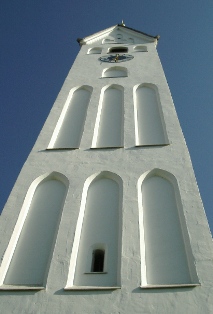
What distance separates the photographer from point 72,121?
10148mm

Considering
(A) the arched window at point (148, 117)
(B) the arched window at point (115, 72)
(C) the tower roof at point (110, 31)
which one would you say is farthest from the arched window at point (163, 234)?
(C) the tower roof at point (110, 31)

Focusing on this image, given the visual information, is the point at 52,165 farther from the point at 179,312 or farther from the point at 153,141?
the point at 179,312

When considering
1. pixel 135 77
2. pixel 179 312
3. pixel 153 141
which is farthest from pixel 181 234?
pixel 135 77

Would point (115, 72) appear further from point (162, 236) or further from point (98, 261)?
point (98, 261)

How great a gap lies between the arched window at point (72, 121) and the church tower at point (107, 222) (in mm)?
49

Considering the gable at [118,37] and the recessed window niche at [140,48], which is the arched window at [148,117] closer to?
the recessed window niche at [140,48]

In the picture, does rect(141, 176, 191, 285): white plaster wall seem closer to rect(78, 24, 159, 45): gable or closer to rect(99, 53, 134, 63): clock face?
rect(99, 53, 134, 63): clock face

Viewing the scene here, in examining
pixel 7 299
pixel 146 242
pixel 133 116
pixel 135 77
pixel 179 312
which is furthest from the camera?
pixel 135 77

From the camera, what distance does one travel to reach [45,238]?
6051mm

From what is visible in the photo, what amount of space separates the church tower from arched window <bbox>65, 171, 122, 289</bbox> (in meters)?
0.02

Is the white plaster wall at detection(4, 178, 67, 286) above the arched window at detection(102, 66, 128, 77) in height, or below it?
below

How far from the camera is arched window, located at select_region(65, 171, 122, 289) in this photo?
5.26 m

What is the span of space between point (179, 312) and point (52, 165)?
4097 millimetres

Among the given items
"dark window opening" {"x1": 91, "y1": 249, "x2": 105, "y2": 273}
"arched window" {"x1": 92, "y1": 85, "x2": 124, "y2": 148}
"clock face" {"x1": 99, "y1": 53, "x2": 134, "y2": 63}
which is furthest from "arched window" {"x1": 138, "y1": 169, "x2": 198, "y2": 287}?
"clock face" {"x1": 99, "y1": 53, "x2": 134, "y2": 63}
